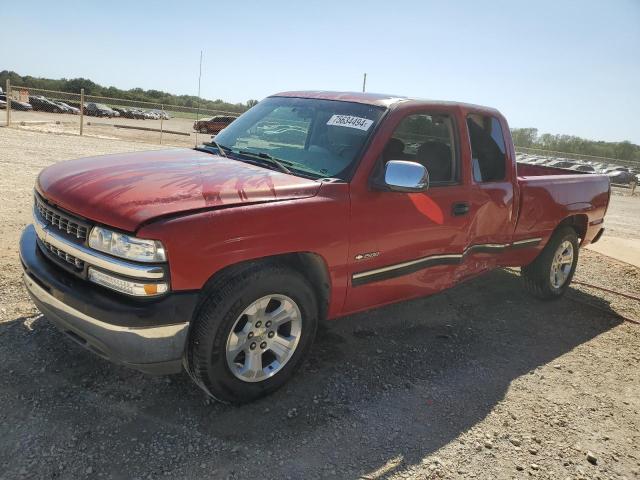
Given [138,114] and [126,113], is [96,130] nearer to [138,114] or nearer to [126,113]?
[126,113]

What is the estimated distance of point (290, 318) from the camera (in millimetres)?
3041

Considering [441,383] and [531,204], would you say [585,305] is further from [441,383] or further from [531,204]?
[441,383]

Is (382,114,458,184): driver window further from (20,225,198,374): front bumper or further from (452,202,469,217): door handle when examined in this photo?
(20,225,198,374): front bumper

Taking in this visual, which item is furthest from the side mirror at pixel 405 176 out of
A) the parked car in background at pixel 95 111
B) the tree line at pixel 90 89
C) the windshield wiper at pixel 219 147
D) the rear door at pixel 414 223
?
the tree line at pixel 90 89

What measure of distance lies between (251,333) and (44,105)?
43.4m

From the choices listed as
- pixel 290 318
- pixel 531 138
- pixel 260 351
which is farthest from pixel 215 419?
pixel 531 138

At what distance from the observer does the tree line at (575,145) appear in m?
48.3

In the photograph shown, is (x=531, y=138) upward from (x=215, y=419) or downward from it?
upward

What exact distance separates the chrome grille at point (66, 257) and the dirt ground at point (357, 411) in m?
0.78

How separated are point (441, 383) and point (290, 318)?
1238 mm

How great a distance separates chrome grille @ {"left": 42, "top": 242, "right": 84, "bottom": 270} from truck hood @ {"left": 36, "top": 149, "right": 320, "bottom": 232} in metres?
0.25

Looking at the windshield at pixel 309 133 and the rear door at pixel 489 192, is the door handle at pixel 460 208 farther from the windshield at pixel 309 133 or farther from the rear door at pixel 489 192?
the windshield at pixel 309 133

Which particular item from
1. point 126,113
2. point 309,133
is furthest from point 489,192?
point 126,113

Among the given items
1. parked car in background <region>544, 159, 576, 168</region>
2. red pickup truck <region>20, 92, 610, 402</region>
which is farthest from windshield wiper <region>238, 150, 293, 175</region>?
parked car in background <region>544, 159, 576, 168</region>
